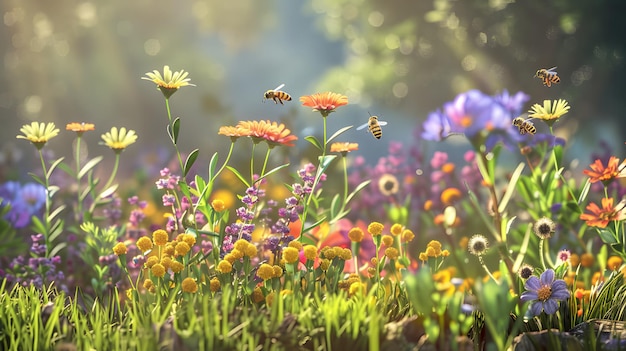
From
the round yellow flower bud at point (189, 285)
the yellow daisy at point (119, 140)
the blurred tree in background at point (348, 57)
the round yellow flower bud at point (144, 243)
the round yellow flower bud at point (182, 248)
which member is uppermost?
the blurred tree in background at point (348, 57)

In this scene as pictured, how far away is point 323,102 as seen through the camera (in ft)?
7.61

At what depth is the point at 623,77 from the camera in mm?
9609

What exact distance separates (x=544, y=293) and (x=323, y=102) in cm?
94

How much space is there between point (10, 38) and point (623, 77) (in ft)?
36.5

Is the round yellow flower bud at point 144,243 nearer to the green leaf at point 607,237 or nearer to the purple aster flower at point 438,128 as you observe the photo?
the purple aster flower at point 438,128

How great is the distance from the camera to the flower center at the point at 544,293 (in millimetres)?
2135

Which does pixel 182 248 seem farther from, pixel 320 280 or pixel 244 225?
pixel 320 280

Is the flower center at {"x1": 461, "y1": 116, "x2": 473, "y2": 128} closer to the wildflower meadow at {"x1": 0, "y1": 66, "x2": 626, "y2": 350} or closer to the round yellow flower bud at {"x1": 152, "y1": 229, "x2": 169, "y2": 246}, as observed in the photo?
the wildflower meadow at {"x1": 0, "y1": 66, "x2": 626, "y2": 350}

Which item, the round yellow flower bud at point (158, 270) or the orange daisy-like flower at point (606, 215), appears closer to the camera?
the round yellow flower bud at point (158, 270)

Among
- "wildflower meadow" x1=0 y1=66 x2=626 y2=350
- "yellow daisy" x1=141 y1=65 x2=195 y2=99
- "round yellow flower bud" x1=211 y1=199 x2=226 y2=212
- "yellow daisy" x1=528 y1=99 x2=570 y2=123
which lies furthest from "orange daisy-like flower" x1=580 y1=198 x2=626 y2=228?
"yellow daisy" x1=141 y1=65 x2=195 y2=99

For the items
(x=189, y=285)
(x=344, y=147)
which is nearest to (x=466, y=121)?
(x=344, y=147)

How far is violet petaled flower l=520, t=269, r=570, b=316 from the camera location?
2.11 meters

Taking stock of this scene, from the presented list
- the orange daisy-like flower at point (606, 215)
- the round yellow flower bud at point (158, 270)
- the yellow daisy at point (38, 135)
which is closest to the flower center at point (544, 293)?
the orange daisy-like flower at point (606, 215)

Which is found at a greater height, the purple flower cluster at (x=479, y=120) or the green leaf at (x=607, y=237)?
the purple flower cluster at (x=479, y=120)
